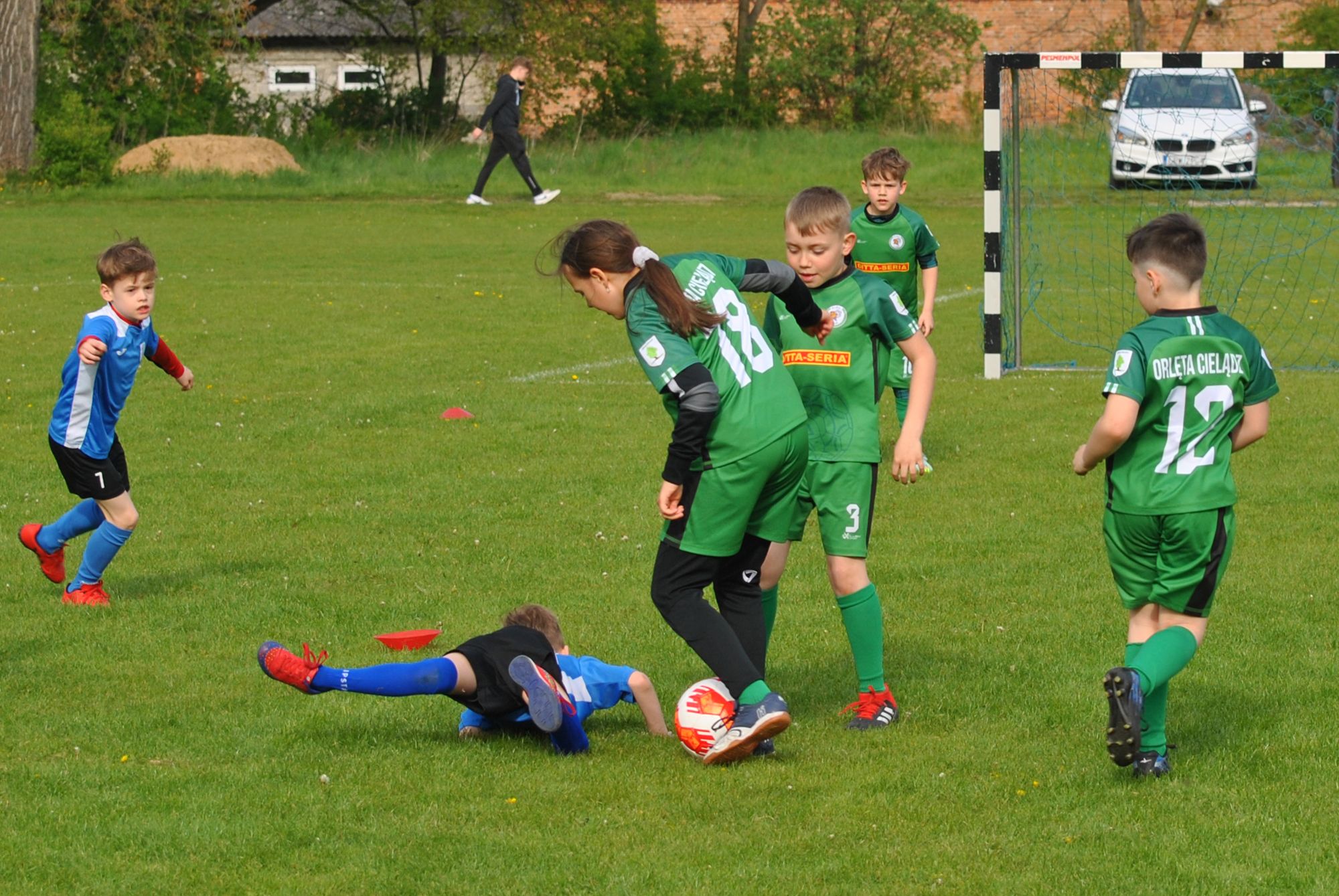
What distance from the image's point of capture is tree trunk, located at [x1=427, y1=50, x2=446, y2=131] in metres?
40.3

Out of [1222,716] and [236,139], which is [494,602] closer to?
[1222,716]

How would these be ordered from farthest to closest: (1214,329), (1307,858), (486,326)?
(486,326) < (1214,329) < (1307,858)

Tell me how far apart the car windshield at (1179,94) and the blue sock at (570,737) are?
13.1 m

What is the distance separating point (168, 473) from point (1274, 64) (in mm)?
8893

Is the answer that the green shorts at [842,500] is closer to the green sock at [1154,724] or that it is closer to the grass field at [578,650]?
the grass field at [578,650]

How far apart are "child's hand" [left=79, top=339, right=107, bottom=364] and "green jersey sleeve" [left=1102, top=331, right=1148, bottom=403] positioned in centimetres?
439

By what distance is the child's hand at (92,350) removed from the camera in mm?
7074

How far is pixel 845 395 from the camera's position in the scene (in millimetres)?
5652

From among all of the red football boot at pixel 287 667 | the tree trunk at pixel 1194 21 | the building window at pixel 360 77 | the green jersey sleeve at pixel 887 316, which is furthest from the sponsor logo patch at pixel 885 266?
the tree trunk at pixel 1194 21

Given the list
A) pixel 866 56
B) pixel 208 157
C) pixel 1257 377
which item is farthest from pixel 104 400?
pixel 866 56

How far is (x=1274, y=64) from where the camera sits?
42.2ft

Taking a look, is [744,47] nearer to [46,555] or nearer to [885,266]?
[885,266]

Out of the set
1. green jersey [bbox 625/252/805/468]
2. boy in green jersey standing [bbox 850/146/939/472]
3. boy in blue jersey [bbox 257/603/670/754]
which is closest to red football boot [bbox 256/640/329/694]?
boy in blue jersey [bbox 257/603/670/754]

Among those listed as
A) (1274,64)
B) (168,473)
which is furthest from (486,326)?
(1274,64)
